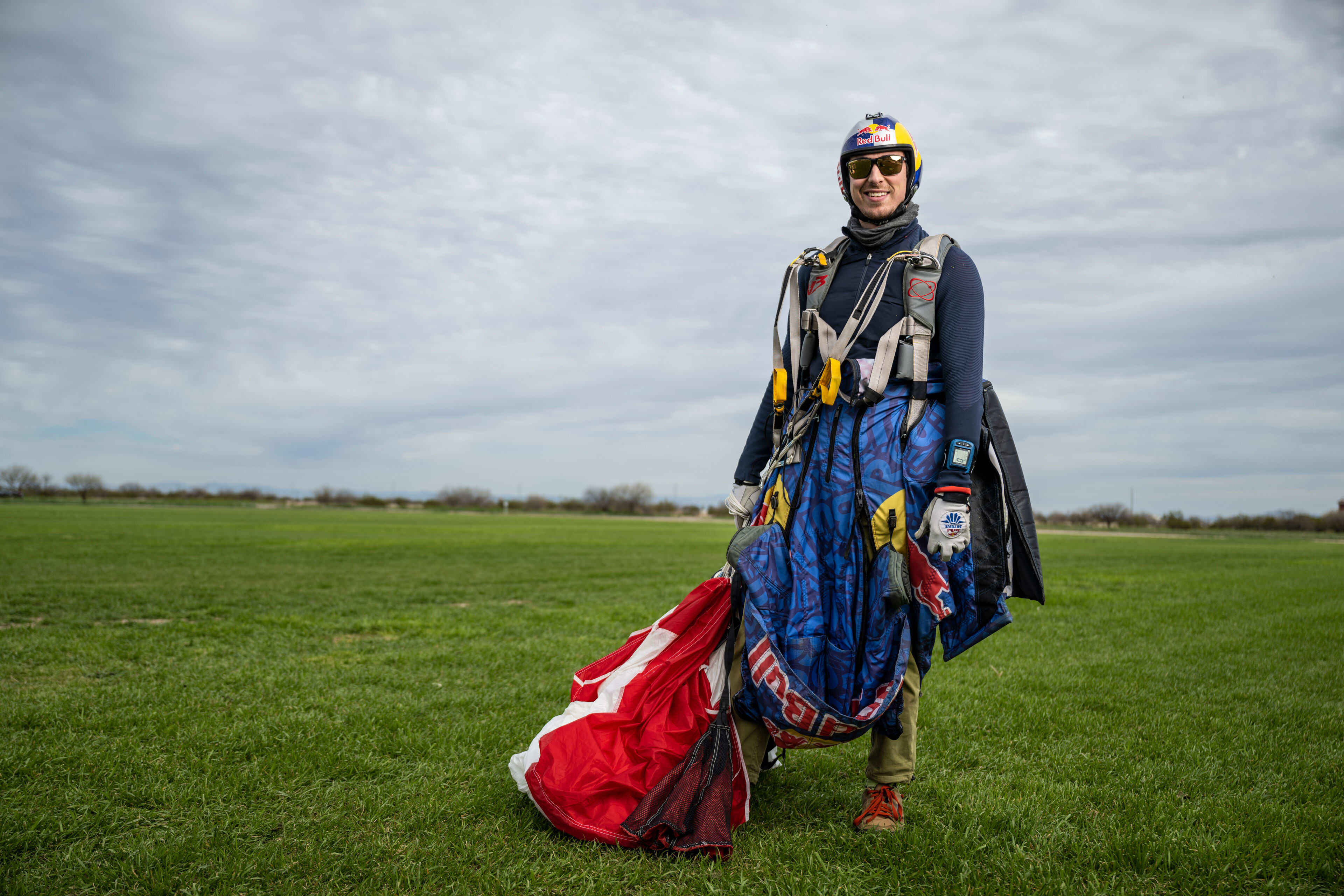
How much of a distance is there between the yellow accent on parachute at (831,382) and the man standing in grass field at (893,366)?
0.03 meters

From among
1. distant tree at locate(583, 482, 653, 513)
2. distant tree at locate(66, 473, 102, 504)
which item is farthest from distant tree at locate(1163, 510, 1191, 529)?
distant tree at locate(66, 473, 102, 504)

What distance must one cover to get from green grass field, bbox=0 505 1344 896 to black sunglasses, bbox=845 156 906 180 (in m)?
2.89

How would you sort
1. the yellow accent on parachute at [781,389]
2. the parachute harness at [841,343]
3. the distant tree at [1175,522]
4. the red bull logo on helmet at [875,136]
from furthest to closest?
the distant tree at [1175,522]
the yellow accent on parachute at [781,389]
the red bull logo on helmet at [875,136]
the parachute harness at [841,343]

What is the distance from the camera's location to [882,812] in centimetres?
333

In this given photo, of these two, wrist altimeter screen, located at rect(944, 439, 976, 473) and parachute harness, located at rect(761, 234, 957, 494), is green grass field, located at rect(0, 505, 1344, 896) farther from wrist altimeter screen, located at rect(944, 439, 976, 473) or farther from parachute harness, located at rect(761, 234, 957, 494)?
parachute harness, located at rect(761, 234, 957, 494)

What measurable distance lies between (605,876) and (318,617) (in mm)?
7502

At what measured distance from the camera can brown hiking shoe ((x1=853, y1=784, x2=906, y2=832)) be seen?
10.8 feet

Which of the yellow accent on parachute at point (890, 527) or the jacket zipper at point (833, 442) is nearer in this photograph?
the yellow accent on parachute at point (890, 527)

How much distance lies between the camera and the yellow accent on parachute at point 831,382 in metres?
3.30

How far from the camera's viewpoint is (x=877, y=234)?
3.49m

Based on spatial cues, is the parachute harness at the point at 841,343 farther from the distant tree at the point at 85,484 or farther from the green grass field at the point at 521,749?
the distant tree at the point at 85,484

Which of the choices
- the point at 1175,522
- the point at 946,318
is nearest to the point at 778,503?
the point at 946,318

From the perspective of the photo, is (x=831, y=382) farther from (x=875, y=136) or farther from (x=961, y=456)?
(x=875, y=136)

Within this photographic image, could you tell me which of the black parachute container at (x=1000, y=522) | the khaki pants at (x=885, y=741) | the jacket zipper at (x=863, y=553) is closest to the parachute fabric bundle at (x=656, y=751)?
the khaki pants at (x=885, y=741)
